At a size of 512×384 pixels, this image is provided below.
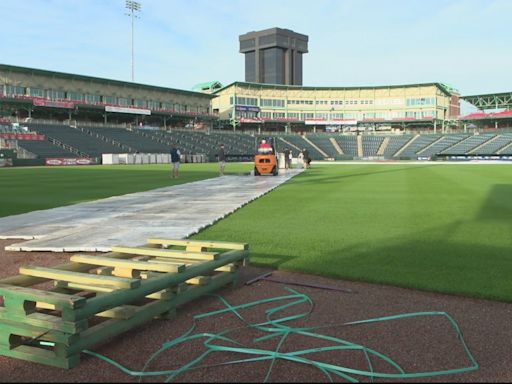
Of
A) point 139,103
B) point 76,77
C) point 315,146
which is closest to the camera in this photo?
point 76,77

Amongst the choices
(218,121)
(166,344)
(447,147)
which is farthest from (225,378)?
(218,121)

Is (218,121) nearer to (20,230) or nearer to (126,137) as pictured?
(126,137)

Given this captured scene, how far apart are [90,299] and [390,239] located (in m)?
5.97

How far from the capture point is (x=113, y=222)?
10133 mm

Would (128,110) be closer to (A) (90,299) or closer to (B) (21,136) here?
(B) (21,136)

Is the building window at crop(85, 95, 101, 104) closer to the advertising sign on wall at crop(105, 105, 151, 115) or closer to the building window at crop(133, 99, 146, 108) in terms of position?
the advertising sign on wall at crop(105, 105, 151, 115)

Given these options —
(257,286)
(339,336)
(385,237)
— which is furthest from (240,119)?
(339,336)

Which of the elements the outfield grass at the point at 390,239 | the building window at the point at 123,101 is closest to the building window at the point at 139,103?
the building window at the point at 123,101

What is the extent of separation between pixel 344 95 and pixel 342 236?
10816 cm

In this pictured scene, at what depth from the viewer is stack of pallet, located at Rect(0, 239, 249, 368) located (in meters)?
3.63

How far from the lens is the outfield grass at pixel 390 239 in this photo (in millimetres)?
6031

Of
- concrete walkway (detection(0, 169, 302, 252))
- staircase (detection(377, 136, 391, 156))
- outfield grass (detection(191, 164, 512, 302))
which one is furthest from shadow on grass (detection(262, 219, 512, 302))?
staircase (detection(377, 136, 391, 156))

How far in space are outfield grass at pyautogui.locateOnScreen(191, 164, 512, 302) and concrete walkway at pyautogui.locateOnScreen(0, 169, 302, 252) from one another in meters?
0.73

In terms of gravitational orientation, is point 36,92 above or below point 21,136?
above
